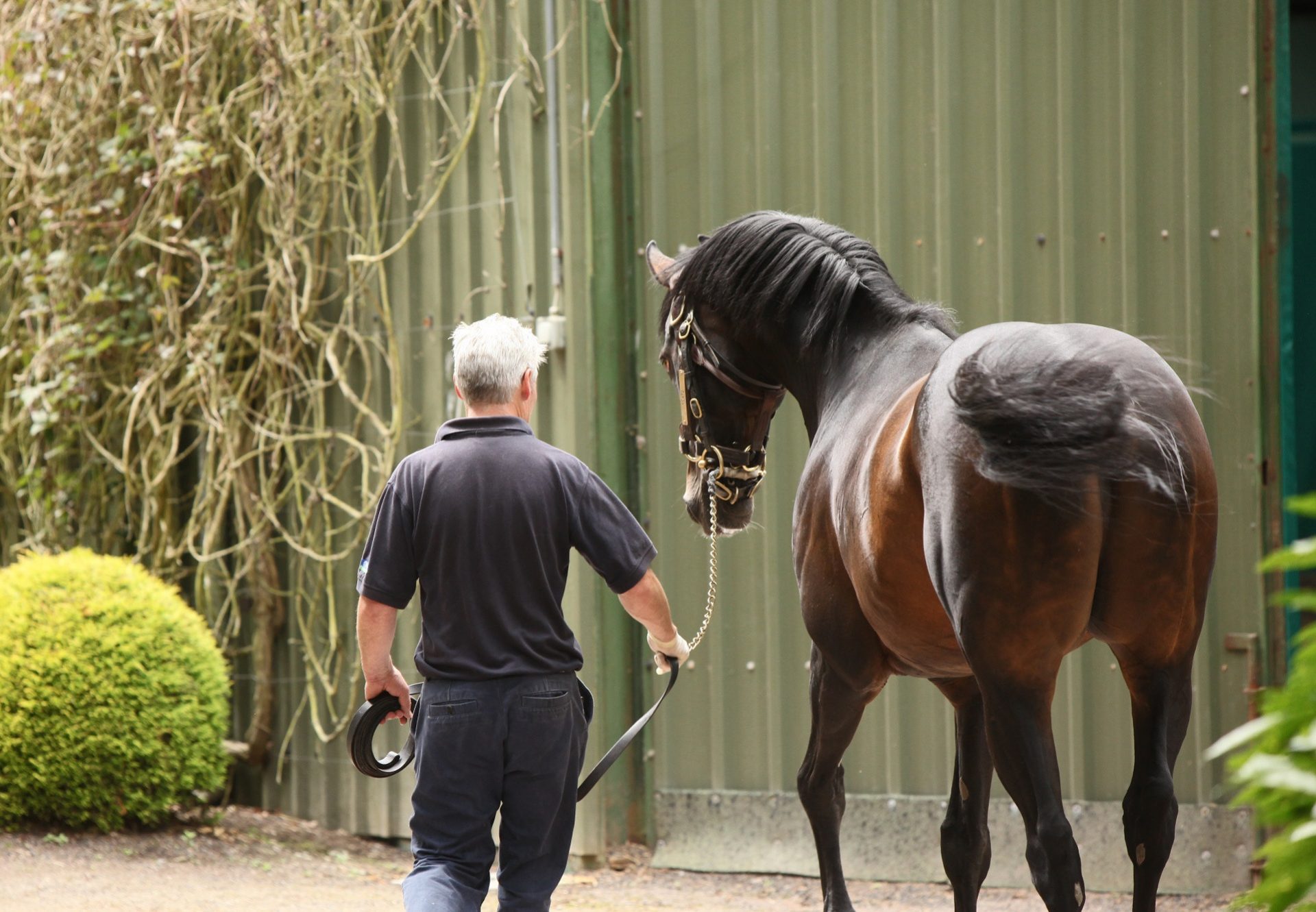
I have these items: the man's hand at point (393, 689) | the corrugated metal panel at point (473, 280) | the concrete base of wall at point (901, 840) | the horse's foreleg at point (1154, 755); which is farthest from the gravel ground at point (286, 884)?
the horse's foreleg at point (1154, 755)

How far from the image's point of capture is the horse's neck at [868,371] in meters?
3.05

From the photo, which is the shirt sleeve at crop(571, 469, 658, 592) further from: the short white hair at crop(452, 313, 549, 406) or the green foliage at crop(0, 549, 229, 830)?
the green foliage at crop(0, 549, 229, 830)

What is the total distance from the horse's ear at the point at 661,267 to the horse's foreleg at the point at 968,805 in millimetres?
1210

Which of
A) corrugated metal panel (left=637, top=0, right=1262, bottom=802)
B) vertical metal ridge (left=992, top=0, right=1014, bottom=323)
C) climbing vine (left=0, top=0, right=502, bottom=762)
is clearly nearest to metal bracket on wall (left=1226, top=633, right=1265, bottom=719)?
corrugated metal panel (left=637, top=0, right=1262, bottom=802)

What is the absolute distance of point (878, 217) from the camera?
195 inches

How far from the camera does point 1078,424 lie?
233cm

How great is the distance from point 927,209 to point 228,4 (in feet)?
9.96

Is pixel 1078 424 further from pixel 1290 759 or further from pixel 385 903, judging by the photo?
pixel 385 903

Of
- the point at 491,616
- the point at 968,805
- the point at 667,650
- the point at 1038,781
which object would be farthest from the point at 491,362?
the point at 968,805

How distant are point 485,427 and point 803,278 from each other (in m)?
0.85

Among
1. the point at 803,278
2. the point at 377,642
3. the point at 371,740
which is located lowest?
the point at 371,740

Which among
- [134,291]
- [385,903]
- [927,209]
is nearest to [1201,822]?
[927,209]

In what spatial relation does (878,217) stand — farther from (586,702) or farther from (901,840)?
(586,702)

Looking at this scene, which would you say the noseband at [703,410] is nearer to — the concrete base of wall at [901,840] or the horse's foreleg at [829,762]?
the horse's foreleg at [829,762]
